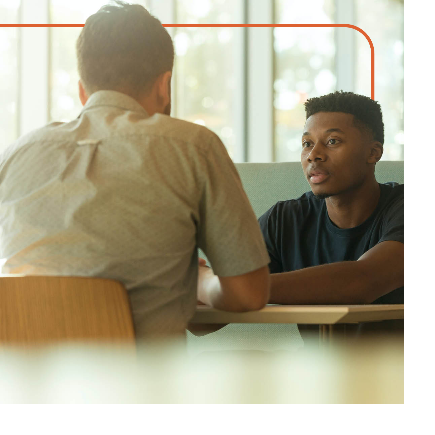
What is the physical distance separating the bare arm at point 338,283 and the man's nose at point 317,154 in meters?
0.54

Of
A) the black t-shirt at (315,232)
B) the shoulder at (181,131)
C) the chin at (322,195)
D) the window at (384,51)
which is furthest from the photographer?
the window at (384,51)

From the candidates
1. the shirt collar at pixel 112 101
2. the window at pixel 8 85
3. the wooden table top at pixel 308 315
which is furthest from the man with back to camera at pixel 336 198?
the window at pixel 8 85

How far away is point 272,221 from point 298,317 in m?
0.85

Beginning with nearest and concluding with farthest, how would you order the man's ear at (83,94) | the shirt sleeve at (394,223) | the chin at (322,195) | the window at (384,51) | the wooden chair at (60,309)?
the wooden chair at (60,309)
the man's ear at (83,94)
the shirt sleeve at (394,223)
the chin at (322,195)
the window at (384,51)

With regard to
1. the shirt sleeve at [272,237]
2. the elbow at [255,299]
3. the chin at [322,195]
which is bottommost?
the elbow at [255,299]

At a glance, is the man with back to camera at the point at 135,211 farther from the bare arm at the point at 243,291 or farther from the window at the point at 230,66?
the window at the point at 230,66

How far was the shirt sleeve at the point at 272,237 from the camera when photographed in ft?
5.37

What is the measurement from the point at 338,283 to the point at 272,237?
0.61 meters

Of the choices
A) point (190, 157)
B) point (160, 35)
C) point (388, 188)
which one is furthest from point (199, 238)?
point (388, 188)

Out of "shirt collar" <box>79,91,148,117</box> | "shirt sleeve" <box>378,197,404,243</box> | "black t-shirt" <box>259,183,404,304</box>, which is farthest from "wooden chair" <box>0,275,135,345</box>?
"black t-shirt" <box>259,183,404,304</box>

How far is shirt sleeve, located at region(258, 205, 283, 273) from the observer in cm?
164

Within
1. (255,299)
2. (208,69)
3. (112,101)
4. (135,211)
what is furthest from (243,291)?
(208,69)

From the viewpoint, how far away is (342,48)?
117 inches

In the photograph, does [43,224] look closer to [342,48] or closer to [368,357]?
[368,357]
